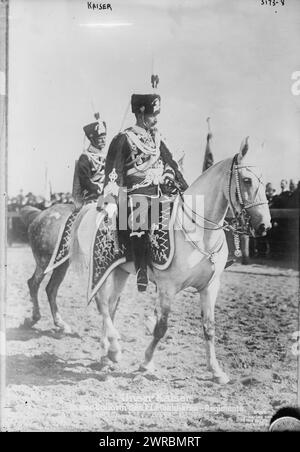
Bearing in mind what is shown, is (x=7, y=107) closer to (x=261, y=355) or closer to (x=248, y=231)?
(x=248, y=231)

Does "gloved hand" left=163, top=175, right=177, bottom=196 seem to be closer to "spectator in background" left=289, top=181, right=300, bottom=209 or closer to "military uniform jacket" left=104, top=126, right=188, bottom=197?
"military uniform jacket" left=104, top=126, right=188, bottom=197

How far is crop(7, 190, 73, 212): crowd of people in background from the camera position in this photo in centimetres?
272

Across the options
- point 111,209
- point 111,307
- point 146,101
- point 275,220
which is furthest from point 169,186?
point 111,307

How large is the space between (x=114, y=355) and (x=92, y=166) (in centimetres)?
87

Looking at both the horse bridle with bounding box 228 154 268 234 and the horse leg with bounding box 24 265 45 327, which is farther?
the horse leg with bounding box 24 265 45 327

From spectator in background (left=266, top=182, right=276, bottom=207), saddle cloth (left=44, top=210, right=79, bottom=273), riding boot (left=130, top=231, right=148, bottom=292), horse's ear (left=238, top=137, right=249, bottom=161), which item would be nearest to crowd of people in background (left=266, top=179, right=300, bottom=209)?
spectator in background (left=266, top=182, right=276, bottom=207)

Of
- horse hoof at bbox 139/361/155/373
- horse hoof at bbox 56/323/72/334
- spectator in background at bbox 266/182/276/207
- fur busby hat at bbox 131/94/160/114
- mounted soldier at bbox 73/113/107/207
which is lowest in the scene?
horse hoof at bbox 139/361/155/373

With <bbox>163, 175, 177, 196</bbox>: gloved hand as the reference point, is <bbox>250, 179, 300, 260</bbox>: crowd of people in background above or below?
below

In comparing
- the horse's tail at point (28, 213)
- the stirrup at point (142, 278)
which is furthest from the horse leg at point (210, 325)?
the horse's tail at point (28, 213)

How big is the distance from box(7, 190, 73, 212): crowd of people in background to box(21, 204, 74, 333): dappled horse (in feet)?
0.07

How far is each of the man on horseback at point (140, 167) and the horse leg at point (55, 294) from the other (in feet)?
1.19

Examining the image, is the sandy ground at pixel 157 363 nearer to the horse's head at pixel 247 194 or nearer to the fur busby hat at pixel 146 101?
the horse's head at pixel 247 194

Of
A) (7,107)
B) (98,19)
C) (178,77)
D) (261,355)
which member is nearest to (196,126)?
(178,77)

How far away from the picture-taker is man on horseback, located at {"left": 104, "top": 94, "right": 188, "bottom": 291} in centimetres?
267
